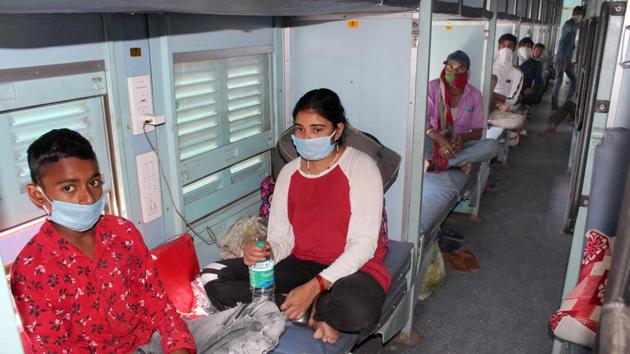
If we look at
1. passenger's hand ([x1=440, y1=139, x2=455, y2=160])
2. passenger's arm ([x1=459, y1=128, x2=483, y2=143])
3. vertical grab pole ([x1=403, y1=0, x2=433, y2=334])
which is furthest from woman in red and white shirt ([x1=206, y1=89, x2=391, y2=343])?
passenger's arm ([x1=459, y1=128, x2=483, y2=143])

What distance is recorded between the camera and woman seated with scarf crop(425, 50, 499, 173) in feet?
15.3

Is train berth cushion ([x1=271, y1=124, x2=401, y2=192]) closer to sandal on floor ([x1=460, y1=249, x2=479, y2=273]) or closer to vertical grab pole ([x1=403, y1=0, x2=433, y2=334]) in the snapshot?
vertical grab pole ([x1=403, y1=0, x2=433, y2=334])

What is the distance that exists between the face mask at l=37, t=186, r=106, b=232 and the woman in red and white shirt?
2.97 ft

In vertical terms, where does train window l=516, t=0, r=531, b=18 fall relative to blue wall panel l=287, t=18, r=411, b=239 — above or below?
above

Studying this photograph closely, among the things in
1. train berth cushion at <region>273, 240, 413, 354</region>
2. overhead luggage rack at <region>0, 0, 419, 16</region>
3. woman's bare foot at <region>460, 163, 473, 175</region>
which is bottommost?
train berth cushion at <region>273, 240, 413, 354</region>

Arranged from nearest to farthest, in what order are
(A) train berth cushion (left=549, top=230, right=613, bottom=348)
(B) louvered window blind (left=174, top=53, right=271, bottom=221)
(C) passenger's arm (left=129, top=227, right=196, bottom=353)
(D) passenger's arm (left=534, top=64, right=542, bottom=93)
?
1. (C) passenger's arm (left=129, top=227, right=196, bottom=353)
2. (A) train berth cushion (left=549, top=230, right=613, bottom=348)
3. (B) louvered window blind (left=174, top=53, right=271, bottom=221)
4. (D) passenger's arm (left=534, top=64, right=542, bottom=93)

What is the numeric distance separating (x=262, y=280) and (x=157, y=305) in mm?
550

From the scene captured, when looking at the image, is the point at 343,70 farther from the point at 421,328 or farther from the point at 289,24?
the point at 421,328

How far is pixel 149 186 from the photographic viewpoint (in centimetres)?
246

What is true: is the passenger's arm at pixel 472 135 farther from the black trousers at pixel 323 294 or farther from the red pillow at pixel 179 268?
the red pillow at pixel 179 268

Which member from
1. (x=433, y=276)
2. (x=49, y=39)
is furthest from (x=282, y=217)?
(x=433, y=276)

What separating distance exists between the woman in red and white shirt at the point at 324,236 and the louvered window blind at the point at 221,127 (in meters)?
0.41

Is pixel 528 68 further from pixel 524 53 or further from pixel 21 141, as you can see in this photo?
pixel 21 141

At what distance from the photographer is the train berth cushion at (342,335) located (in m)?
2.23
